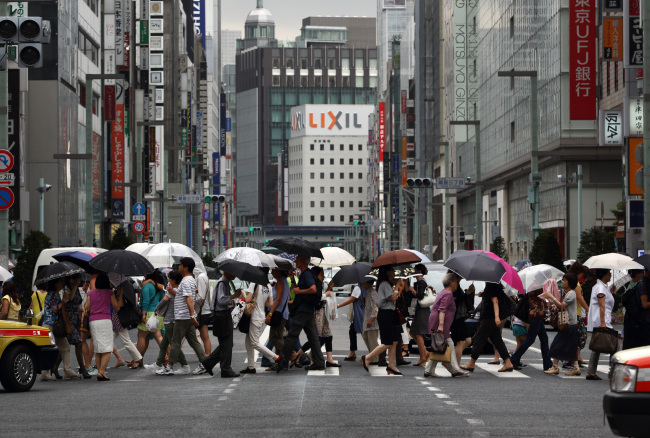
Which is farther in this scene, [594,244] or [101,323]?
[594,244]

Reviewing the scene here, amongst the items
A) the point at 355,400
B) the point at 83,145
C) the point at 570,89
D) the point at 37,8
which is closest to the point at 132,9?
the point at 83,145

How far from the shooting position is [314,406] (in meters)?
14.4

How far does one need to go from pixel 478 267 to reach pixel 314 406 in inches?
230

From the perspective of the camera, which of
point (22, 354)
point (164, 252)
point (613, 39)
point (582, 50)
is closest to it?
point (22, 354)

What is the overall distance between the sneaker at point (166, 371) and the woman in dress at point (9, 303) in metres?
2.41

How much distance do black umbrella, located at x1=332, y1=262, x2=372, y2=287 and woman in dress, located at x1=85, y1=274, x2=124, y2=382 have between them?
4097 mm

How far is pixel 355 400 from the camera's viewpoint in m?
15.2

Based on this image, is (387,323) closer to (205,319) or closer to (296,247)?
(296,247)

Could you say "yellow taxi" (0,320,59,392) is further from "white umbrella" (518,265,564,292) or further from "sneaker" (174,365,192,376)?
"white umbrella" (518,265,564,292)

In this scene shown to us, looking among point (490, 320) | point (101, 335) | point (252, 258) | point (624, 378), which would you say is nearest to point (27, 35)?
point (101, 335)

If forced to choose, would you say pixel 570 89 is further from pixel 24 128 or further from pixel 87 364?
pixel 87 364

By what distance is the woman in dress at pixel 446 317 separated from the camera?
19203mm

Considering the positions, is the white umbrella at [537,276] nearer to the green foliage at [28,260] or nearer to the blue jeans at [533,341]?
the blue jeans at [533,341]

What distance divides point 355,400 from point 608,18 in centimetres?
3549
